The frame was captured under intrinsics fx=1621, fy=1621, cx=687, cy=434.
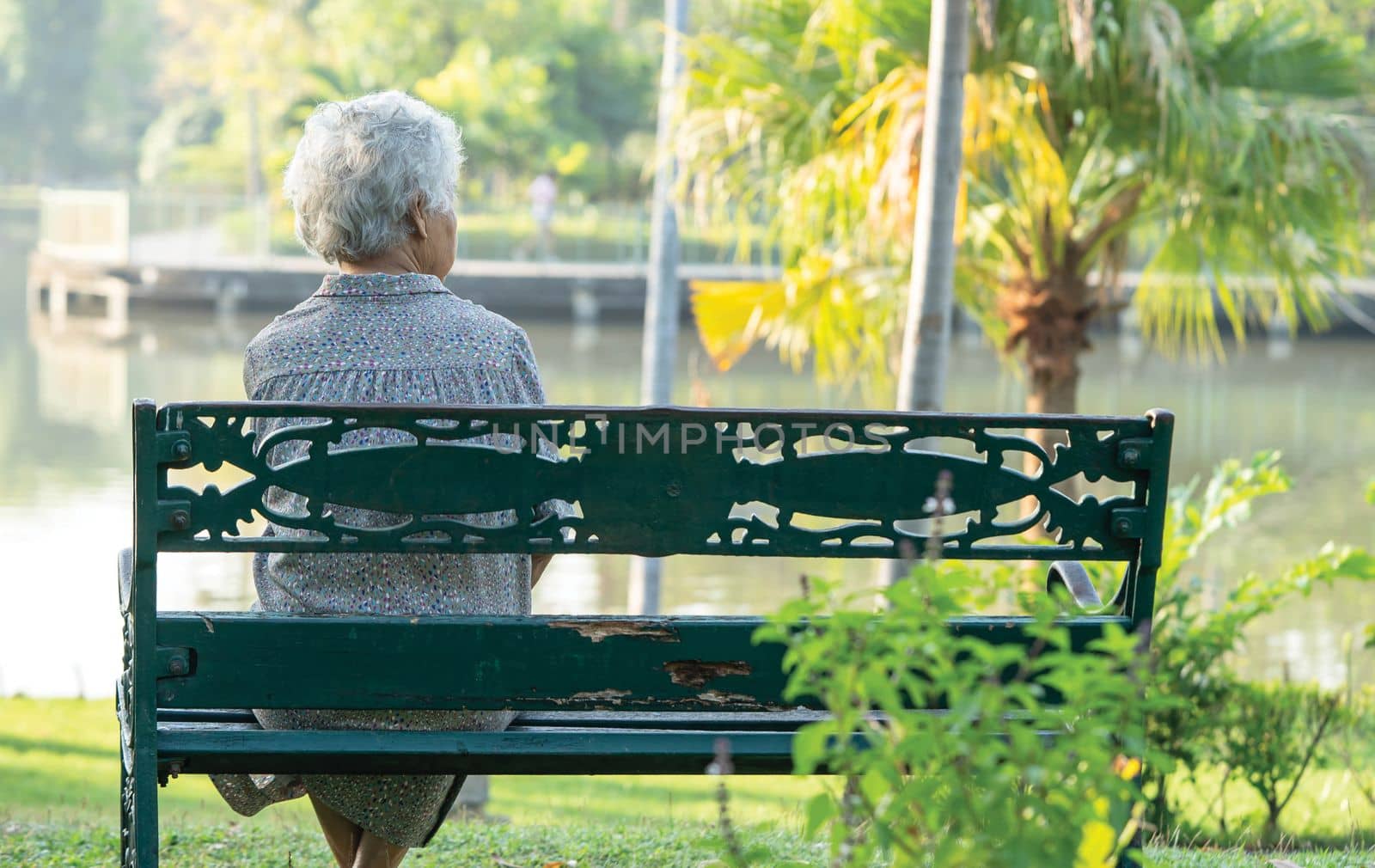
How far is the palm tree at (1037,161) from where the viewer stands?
6.59 m

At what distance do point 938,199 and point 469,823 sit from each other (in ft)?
8.97

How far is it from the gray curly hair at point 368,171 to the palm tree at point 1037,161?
12.8 ft

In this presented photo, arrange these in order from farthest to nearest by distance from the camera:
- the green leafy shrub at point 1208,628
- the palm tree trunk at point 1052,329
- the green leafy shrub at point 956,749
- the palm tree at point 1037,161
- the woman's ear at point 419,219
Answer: the palm tree trunk at point 1052,329 → the palm tree at point 1037,161 → the green leafy shrub at point 1208,628 → the woman's ear at point 419,219 → the green leafy shrub at point 956,749

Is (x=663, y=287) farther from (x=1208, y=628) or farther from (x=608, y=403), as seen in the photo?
(x=1208, y=628)

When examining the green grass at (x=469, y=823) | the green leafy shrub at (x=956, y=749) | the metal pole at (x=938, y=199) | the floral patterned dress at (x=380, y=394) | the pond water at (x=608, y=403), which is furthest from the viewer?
the pond water at (x=608, y=403)

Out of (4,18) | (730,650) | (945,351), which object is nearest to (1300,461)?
(945,351)

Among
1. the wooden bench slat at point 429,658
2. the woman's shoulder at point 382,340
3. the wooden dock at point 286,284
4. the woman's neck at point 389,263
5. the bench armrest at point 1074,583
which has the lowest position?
the wooden dock at point 286,284

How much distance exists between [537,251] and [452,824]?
80.0ft

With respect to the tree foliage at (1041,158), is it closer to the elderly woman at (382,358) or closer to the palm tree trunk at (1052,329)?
the palm tree trunk at (1052,329)

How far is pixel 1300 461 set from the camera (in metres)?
16.2

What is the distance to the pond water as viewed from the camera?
9.19 meters

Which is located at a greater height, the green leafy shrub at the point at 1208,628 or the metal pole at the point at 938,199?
the metal pole at the point at 938,199

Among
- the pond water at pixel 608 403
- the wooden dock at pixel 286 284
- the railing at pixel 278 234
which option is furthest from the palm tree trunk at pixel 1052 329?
the railing at pixel 278 234

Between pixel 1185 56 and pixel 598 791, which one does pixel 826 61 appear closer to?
pixel 1185 56
